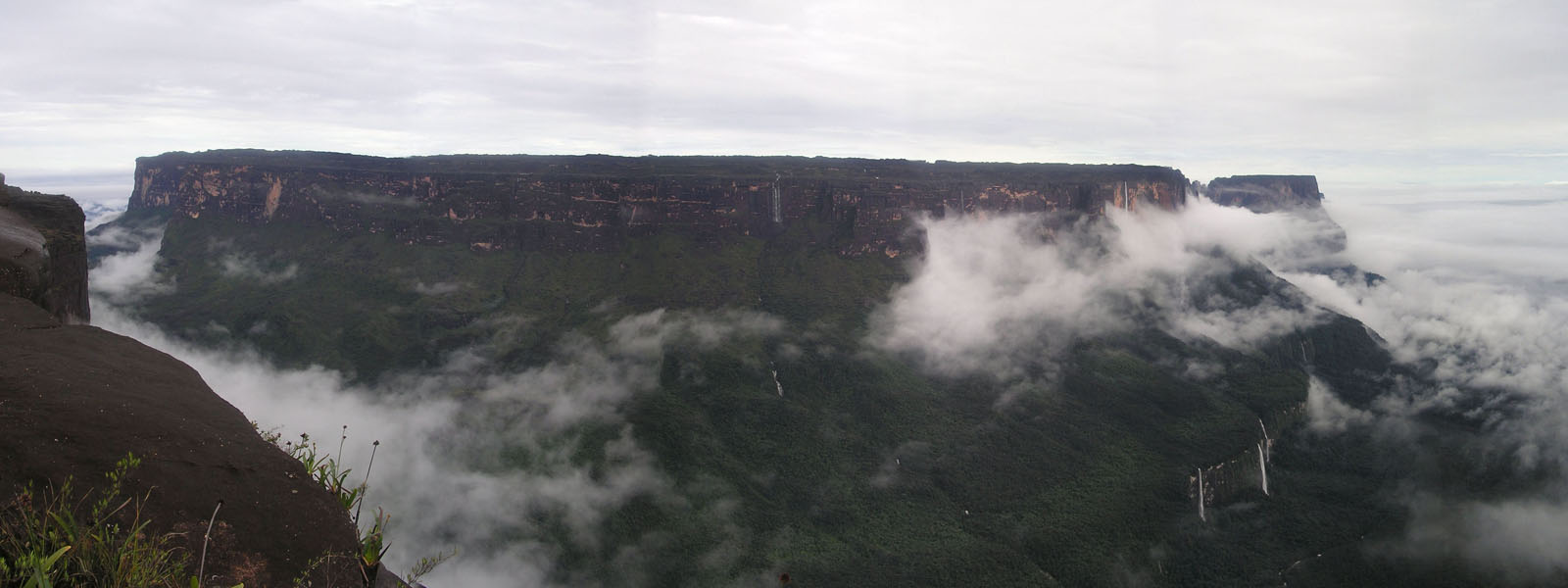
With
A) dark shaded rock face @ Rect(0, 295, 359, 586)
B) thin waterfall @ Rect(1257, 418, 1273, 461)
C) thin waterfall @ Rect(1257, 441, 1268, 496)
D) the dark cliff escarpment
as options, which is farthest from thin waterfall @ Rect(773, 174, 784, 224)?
dark shaded rock face @ Rect(0, 295, 359, 586)

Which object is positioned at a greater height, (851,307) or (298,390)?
(851,307)

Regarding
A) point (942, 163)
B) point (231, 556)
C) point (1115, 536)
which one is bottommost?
point (1115, 536)

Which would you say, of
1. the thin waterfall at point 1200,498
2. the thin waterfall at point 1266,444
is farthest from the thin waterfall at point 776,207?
the thin waterfall at point 1266,444

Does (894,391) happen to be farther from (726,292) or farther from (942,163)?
(942,163)

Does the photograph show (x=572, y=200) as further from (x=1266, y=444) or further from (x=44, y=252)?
(x=44, y=252)

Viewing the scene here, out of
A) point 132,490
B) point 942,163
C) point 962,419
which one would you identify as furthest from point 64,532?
point 942,163

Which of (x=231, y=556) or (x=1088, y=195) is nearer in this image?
Result: (x=231, y=556)

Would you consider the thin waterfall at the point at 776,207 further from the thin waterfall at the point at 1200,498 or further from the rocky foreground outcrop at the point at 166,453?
the rocky foreground outcrop at the point at 166,453
